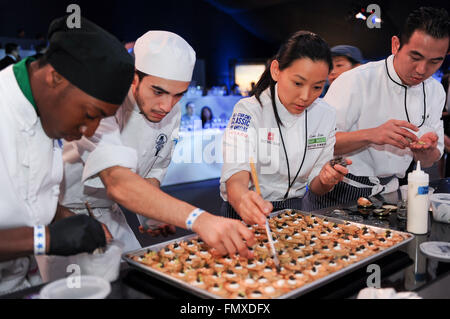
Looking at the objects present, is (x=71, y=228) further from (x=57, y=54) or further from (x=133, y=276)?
(x=57, y=54)

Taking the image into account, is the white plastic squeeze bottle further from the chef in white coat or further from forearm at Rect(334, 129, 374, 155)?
forearm at Rect(334, 129, 374, 155)

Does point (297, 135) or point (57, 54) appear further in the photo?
point (297, 135)

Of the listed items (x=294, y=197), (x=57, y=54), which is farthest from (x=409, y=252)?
(x=57, y=54)

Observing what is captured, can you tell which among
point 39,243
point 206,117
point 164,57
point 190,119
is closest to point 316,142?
point 164,57

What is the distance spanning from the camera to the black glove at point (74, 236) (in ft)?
3.50

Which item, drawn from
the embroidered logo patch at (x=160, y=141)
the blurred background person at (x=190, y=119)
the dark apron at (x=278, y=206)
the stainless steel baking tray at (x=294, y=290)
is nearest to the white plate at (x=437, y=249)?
the stainless steel baking tray at (x=294, y=290)

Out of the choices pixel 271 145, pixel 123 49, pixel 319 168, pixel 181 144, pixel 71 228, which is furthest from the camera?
pixel 181 144

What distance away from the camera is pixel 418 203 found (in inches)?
59.4

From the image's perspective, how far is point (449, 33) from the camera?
2033 mm

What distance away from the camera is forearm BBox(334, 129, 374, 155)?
2.12 meters

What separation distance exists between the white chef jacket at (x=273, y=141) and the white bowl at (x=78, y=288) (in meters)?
0.88

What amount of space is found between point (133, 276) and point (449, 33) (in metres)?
1.80

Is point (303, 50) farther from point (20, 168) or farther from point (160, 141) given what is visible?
point (20, 168)

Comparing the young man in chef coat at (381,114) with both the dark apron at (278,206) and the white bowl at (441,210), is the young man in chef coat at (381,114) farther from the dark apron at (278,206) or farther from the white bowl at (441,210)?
the white bowl at (441,210)
